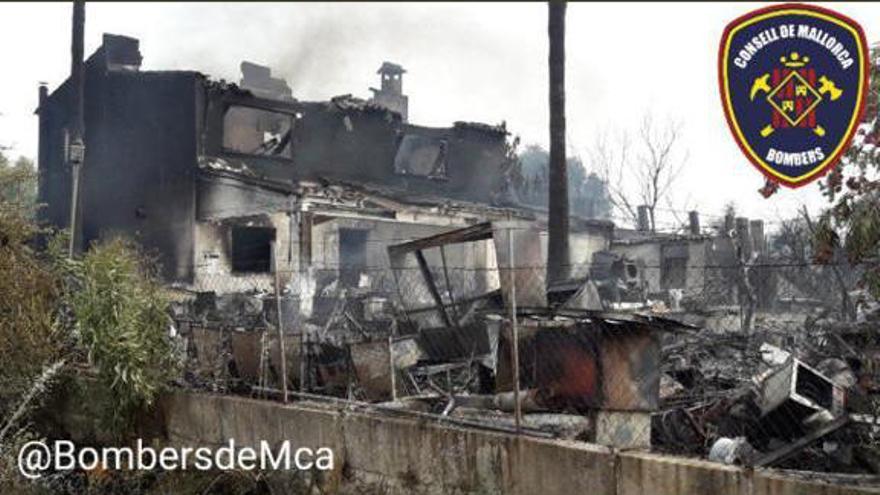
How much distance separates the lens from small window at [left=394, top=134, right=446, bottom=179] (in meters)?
29.4

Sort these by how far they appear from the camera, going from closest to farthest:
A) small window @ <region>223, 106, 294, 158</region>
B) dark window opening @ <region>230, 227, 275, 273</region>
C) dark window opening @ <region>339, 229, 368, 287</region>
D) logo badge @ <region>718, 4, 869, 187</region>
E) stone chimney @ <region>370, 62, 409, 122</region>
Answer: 1. logo badge @ <region>718, 4, 869, 187</region>
2. dark window opening @ <region>230, 227, 275, 273</region>
3. dark window opening @ <region>339, 229, 368, 287</region>
4. small window @ <region>223, 106, 294, 158</region>
5. stone chimney @ <region>370, 62, 409, 122</region>

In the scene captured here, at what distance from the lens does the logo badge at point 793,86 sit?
5043 mm

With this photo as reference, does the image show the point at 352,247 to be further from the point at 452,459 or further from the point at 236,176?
the point at 452,459

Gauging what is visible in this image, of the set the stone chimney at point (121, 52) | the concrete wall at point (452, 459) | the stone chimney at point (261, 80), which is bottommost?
the concrete wall at point (452, 459)

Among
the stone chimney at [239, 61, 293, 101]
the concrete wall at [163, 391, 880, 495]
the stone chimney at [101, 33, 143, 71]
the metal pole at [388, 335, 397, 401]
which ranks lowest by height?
the concrete wall at [163, 391, 880, 495]

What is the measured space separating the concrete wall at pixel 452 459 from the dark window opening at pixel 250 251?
539 inches

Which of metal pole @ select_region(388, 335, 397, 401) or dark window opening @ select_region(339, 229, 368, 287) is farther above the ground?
dark window opening @ select_region(339, 229, 368, 287)

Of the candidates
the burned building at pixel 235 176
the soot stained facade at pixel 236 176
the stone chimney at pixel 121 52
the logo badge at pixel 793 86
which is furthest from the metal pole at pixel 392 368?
the stone chimney at pixel 121 52

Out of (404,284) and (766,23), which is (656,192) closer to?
(404,284)

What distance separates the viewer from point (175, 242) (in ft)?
72.3

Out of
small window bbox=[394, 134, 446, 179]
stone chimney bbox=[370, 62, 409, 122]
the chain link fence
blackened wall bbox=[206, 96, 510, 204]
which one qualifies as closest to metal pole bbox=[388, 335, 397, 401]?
the chain link fence

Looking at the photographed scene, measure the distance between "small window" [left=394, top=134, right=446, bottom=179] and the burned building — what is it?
0.31 feet

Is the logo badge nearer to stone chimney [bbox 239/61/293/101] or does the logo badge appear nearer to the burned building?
the burned building

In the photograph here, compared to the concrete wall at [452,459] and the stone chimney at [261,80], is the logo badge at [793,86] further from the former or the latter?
the stone chimney at [261,80]
